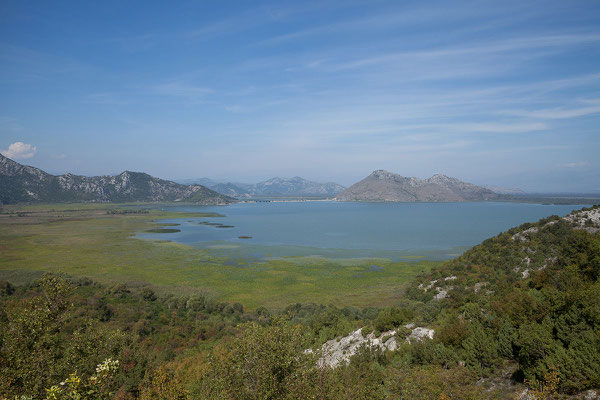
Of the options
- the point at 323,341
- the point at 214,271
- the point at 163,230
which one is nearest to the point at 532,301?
the point at 323,341

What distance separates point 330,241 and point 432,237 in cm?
3290

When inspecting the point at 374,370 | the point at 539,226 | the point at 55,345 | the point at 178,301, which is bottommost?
the point at 178,301

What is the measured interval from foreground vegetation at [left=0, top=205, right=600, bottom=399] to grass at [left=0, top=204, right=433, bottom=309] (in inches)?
441

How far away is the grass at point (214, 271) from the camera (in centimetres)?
5234

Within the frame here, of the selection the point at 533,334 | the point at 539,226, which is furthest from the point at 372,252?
the point at 533,334

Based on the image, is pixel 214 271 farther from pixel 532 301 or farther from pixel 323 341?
pixel 532 301

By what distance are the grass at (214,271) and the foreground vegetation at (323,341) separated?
11.2m

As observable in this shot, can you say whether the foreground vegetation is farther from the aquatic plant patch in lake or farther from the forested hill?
the aquatic plant patch in lake

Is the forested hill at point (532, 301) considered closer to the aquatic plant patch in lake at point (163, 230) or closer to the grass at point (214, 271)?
the grass at point (214, 271)

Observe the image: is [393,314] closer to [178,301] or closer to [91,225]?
[178,301]

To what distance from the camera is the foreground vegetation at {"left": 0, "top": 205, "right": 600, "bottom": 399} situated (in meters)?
13.6

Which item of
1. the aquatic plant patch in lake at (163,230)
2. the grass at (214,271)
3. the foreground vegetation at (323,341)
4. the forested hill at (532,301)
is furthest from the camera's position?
the aquatic plant patch in lake at (163,230)

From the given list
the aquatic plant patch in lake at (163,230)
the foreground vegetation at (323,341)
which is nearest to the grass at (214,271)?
the foreground vegetation at (323,341)

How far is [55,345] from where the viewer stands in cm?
1638
